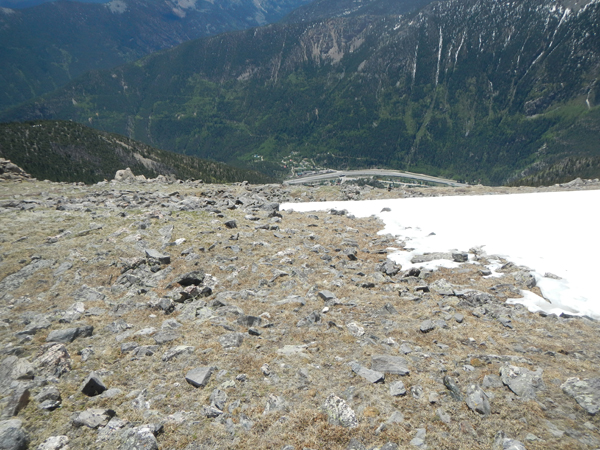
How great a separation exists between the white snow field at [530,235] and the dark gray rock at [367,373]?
7.45 m

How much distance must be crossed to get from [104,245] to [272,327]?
1185 centimetres

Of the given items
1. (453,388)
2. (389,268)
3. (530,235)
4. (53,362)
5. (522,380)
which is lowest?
(389,268)

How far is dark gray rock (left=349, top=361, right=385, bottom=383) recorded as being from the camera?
7.42 m

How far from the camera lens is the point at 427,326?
9.70 metres

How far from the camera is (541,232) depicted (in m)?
15.9

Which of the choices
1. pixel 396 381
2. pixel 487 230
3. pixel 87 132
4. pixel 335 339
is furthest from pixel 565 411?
pixel 87 132

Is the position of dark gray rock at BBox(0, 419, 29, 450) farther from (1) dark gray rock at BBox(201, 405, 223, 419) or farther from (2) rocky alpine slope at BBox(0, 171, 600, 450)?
(1) dark gray rock at BBox(201, 405, 223, 419)

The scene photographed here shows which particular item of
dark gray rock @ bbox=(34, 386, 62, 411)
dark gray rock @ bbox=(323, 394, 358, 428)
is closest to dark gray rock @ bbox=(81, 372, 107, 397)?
dark gray rock @ bbox=(34, 386, 62, 411)

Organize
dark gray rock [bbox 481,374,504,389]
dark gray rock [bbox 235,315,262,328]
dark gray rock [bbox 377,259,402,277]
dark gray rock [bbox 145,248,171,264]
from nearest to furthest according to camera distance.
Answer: dark gray rock [bbox 481,374,504,389], dark gray rock [bbox 235,315,262,328], dark gray rock [bbox 377,259,402,277], dark gray rock [bbox 145,248,171,264]

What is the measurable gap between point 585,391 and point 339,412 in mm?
5700

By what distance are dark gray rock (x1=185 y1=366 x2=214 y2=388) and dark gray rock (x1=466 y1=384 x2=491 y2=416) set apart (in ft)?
20.3

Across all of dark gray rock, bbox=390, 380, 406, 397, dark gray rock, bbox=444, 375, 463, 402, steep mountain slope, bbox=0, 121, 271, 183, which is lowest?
steep mountain slope, bbox=0, 121, 271, 183

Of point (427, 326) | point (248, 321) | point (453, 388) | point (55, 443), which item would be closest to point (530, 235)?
point (427, 326)

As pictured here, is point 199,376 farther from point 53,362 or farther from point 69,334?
point 69,334
